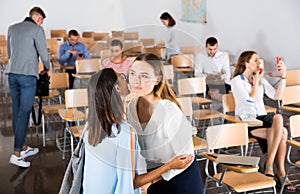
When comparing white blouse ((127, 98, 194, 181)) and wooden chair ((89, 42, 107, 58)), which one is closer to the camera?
white blouse ((127, 98, 194, 181))

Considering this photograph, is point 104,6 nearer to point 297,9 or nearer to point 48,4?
point 48,4

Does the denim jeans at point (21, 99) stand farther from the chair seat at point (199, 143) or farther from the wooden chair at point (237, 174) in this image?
the chair seat at point (199, 143)

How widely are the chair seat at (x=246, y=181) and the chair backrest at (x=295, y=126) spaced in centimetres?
69

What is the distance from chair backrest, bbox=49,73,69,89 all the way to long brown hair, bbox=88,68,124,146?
154 inches

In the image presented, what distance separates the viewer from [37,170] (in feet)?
14.1

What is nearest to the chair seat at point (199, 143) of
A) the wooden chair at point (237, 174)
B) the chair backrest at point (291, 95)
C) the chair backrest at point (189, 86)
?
the chair backrest at point (189, 86)

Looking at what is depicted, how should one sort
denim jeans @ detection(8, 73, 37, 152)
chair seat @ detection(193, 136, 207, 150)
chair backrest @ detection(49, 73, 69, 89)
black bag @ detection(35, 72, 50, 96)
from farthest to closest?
chair backrest @ detection(49, 73, 69, 89) → black bag @ detection(35, 72, 50, 96) → denim jeans @ detection(8, 73, 37, 152) → chair seat @ detection(193, 136, 207, 150)

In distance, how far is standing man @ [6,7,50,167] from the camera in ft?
13.7

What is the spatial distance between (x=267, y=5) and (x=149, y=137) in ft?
20.2

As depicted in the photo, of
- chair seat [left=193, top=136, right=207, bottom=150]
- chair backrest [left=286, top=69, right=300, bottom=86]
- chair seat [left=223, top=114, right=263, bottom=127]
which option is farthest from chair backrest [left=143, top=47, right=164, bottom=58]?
chair backrest [left=286, top=69, right=300, bottom=86]

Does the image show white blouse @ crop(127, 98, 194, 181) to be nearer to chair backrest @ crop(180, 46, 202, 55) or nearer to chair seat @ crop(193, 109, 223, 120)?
chair seat @ crop(193, 109, 223, 120)

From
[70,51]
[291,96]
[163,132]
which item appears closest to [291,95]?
[291,96]

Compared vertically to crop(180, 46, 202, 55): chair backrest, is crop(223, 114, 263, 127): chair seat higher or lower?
lower

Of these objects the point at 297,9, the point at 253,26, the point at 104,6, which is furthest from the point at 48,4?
the point at 297,9
